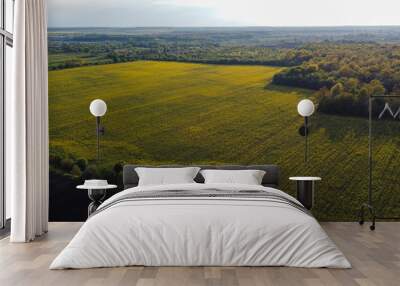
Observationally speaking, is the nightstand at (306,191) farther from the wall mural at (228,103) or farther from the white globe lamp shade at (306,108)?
the white globe lamp shade at (306,108)

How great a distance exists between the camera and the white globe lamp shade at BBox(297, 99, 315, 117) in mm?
8125

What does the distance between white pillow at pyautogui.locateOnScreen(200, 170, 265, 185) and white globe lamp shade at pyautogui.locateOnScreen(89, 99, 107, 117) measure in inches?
60.3

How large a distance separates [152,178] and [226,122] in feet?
4.76

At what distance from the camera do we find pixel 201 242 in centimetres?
521

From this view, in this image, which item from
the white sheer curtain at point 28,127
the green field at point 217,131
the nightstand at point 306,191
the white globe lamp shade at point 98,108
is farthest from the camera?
the green field at point 217,131

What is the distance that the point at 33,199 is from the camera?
6.73m

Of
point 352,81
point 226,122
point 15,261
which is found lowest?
point 15,261

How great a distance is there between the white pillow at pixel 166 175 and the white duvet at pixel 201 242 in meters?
2.34

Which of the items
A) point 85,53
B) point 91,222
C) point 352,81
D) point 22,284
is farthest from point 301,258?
point 85,53

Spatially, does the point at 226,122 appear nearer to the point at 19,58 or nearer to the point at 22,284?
the point at 19,58

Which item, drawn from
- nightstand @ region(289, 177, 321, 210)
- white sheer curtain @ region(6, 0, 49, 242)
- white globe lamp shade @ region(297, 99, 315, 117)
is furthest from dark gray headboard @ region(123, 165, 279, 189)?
white sheer curtain @ region(6, 0, 49, 242)

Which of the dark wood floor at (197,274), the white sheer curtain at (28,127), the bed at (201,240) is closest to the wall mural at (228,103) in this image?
the white sheer curtain at (28,127)

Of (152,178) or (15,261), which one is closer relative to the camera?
(15,261)

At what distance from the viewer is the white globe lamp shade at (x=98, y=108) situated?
8062 mm
